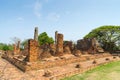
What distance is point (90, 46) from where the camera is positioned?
25.6 metres

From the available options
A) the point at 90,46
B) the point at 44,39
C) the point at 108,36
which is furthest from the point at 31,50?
the point at 44,39

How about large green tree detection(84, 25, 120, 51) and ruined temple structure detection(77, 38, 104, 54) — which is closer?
ruined temple structure detection(77, 38, 104, 54)

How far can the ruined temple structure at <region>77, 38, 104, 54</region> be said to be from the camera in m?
24.4

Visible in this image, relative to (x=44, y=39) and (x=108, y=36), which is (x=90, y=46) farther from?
(x=44, y=39)

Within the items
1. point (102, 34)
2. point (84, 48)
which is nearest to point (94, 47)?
point (84, 48)

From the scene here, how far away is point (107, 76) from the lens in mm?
8656

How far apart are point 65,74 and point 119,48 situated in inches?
1081

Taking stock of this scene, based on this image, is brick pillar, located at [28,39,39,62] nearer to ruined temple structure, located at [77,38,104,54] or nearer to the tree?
ruined temple structure, located at [77,38,104,54]

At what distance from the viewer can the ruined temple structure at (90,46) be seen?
79.9 ft

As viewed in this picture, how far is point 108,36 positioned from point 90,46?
951cm

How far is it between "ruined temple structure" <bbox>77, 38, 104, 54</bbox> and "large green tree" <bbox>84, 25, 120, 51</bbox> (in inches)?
268

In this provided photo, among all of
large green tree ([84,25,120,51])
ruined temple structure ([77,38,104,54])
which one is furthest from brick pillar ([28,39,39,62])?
large green tree ([84,25,120,51])

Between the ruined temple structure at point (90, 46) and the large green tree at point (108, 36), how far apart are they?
22.3 ft

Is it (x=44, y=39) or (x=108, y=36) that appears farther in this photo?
(x=44, y=39)
